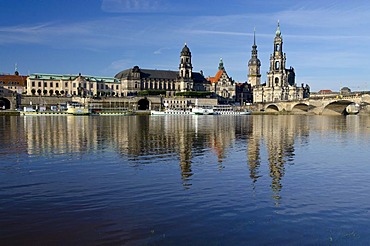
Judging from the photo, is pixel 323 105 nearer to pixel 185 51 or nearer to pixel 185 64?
pixel 185 64

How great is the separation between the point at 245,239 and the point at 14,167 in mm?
13453

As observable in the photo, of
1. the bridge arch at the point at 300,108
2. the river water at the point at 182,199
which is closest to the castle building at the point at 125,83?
the bridge arch at the point at 300,108

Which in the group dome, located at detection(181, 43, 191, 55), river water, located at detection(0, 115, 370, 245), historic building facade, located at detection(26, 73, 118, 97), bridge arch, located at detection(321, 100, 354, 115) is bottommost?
river water, located at detection(0, 115, 370, 245)

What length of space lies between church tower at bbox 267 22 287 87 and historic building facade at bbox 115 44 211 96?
32239 millimetres

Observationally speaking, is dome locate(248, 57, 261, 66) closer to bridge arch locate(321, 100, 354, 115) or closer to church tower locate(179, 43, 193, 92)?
church tower locate(179, 43, 193, 92)

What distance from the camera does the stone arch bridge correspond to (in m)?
94.3

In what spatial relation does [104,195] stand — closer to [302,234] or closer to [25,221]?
[25,221]

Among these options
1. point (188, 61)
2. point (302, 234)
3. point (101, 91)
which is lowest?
point (302, 234)

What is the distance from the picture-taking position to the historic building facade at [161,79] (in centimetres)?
15226

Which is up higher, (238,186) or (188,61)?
(188,61)

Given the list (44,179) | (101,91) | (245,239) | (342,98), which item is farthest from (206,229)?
(101,91)

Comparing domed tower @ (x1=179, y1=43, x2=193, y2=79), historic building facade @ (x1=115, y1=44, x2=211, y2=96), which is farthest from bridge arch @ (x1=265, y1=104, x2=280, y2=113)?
domed tower @ (x1=179, y1=43, x2=193, y2=79)

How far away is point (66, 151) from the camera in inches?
975

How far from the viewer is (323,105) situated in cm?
11344
